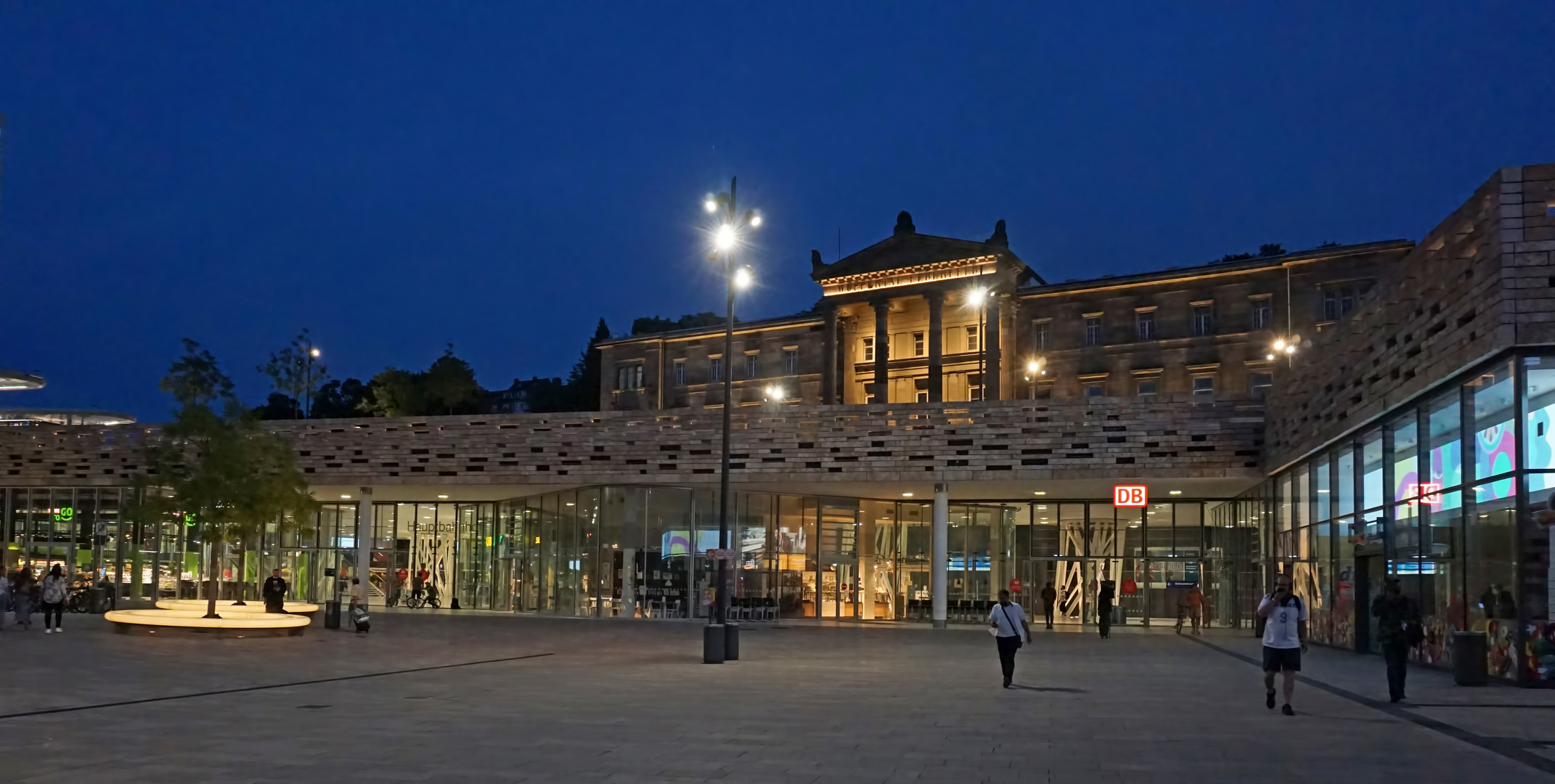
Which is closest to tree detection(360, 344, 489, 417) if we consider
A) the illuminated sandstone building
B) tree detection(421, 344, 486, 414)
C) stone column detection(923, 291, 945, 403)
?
tree detection(421, 344, 486, 414)

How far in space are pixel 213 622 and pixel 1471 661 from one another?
80.4ft

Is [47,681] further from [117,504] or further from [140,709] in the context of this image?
[117,504]

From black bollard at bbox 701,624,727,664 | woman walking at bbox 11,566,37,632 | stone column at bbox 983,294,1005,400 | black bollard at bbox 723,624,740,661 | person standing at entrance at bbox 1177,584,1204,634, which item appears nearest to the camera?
black bollard at bbox 701,624,727,664

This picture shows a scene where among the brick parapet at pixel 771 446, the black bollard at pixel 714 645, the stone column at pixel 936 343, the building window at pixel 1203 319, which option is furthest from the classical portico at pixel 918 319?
the black bollard at pixel 714 645

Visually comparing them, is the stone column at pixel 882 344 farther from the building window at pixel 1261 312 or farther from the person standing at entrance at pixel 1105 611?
the person standing at entrance at pixel 1105 611

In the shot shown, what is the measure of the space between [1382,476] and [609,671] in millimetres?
14568

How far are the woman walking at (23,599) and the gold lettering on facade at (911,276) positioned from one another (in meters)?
53.8

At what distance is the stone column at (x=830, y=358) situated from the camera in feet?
266

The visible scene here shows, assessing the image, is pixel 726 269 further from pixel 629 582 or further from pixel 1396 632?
pixel 629 582

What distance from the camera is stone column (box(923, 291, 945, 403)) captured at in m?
77.4

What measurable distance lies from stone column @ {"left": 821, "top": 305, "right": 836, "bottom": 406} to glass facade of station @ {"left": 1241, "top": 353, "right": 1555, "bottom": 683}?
2094 inches

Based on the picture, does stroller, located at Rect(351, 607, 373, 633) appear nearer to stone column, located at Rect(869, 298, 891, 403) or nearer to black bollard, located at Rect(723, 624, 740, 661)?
black bollard, located at Rect(723, 624, 740, 661)

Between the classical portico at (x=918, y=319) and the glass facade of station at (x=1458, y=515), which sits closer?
the glass facade of station at (x=1458, y=515)

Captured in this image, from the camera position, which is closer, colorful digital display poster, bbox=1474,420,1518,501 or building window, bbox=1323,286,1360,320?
colorful digital display poster, bbox=1474,420,1518,501
